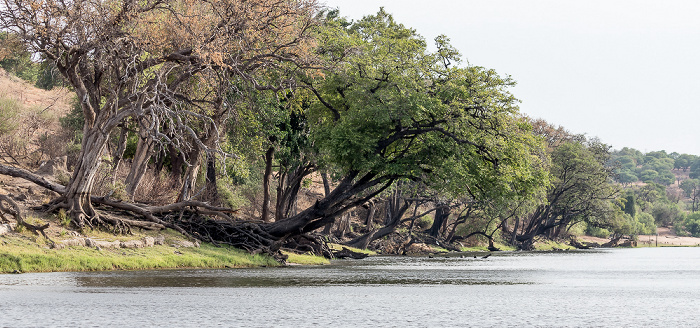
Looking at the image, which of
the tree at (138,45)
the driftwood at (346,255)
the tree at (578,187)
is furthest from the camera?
the tree at (578,187)

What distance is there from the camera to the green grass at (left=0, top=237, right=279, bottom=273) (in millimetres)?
21495

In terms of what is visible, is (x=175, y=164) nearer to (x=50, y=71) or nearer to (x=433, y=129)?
(x=50, y=71)

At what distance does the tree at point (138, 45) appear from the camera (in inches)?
966

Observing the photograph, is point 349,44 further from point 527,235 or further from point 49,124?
point 527,235

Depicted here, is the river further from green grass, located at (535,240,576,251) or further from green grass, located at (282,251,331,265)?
green grass, located at (535,240,576,251)

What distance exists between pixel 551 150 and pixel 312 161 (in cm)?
4841

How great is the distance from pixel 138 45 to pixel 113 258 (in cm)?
795

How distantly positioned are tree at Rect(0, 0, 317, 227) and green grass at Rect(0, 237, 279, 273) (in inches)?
93.9

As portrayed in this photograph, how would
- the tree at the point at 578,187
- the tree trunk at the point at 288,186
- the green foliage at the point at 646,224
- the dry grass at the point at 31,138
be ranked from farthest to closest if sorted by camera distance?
the green foliage at the point at 646,224
the tree at the point at 578,187
the tree trunk at the point at 288,186
the dry grass at the point at 31,138

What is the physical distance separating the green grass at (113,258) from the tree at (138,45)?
7.82 feet

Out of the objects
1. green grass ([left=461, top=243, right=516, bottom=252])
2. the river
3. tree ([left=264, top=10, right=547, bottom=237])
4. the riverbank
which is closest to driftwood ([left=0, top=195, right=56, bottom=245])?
the riverbank

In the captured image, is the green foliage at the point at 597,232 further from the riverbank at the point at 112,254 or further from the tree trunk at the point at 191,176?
the riverbank at the point at 112,254

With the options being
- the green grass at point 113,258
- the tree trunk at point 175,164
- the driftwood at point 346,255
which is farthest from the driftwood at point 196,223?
the driftwood at point 346,255

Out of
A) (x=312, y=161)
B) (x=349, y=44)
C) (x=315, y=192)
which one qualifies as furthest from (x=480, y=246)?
(x=349, y=44)
